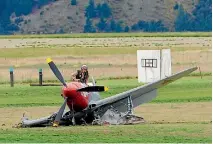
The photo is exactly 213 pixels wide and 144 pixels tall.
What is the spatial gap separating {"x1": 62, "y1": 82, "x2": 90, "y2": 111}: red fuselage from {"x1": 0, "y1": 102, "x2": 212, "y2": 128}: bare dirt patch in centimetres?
237

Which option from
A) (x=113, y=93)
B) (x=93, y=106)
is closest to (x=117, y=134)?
(x=93, y=106)

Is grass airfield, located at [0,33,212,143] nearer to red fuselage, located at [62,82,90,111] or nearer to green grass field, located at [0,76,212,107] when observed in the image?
green grass field, located at [0,76,212,107]

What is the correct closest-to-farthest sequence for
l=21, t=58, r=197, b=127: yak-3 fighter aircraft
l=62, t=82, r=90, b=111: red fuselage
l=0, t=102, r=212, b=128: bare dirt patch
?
l=62, t=82, r=90, b=111: red fuselage → l=21, t=58, r=197, b=127: yak-3 fighter aircraft → l=0, t=102, r=212, b=128: bare dirt patch

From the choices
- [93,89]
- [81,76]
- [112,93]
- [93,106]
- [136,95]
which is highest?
Answer: [81,76]

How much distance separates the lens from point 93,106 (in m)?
29.6

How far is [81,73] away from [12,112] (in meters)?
6.45

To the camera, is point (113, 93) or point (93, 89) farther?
point (113, 93)

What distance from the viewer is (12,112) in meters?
35.2

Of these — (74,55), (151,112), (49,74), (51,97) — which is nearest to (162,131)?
(151,112)

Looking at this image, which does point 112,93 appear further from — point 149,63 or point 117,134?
point 117,134

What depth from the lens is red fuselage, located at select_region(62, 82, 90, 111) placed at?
2838 centimetres

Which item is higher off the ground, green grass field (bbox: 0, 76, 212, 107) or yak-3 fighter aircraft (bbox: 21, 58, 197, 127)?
yak-3 fighter aircraft (bbox: 21, 58, 197, 127)

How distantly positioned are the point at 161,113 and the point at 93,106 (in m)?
4.91

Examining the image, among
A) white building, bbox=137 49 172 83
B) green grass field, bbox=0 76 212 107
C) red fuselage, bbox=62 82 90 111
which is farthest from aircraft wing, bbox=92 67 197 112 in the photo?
white building, bbox=137 49 172 83
